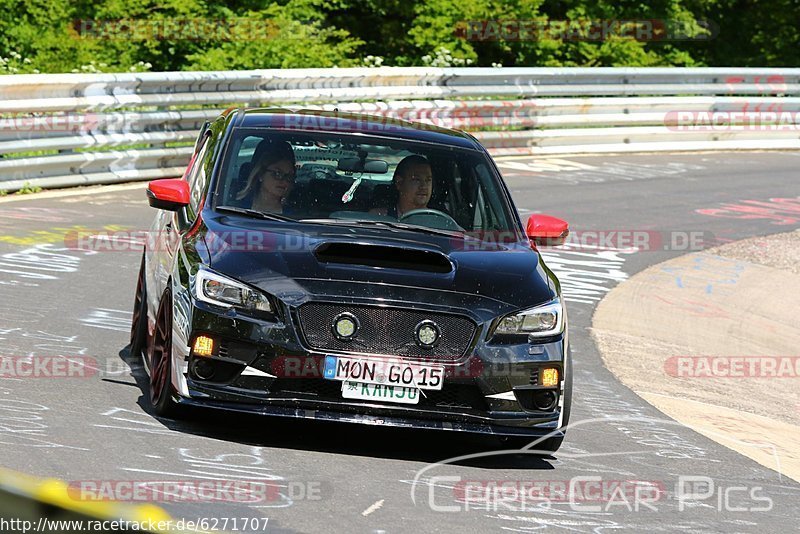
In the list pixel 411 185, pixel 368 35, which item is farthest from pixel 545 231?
pixel 368 35

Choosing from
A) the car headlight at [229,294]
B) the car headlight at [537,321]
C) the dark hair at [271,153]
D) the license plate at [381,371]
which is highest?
the dark hair at [271,153]

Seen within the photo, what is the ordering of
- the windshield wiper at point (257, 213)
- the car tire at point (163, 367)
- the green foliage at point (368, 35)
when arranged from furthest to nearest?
the green foliage at point (368, 35) → the windshield wiper at point (257, 213) → the car tire at point (163, 367)

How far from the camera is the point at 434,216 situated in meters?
8.20

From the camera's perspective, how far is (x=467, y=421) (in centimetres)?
706

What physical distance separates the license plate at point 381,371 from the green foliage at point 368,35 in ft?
48.3

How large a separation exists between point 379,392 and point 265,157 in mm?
1728

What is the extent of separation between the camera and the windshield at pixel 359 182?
26.1 feet

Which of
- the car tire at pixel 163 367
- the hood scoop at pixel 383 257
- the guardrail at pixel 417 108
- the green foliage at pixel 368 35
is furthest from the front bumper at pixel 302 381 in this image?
the green foliage at pixel 368 35

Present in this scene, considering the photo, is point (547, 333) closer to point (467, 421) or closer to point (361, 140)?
point (467, 421)

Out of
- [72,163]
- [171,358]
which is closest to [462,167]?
[171,358]

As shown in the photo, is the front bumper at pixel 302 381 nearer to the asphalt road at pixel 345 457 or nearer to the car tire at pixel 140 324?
the asphalt road at pixel 345 457

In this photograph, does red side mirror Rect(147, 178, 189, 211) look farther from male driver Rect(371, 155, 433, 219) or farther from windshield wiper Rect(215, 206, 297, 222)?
male driver Rect(371, 155, 433, 219)

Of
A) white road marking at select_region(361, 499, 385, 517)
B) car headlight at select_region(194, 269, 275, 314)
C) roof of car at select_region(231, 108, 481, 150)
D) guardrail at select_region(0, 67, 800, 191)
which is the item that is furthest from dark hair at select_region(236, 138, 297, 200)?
guardrail at select_region(0, 67, 800, 191)

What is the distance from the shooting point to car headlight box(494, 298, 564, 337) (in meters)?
7.12
